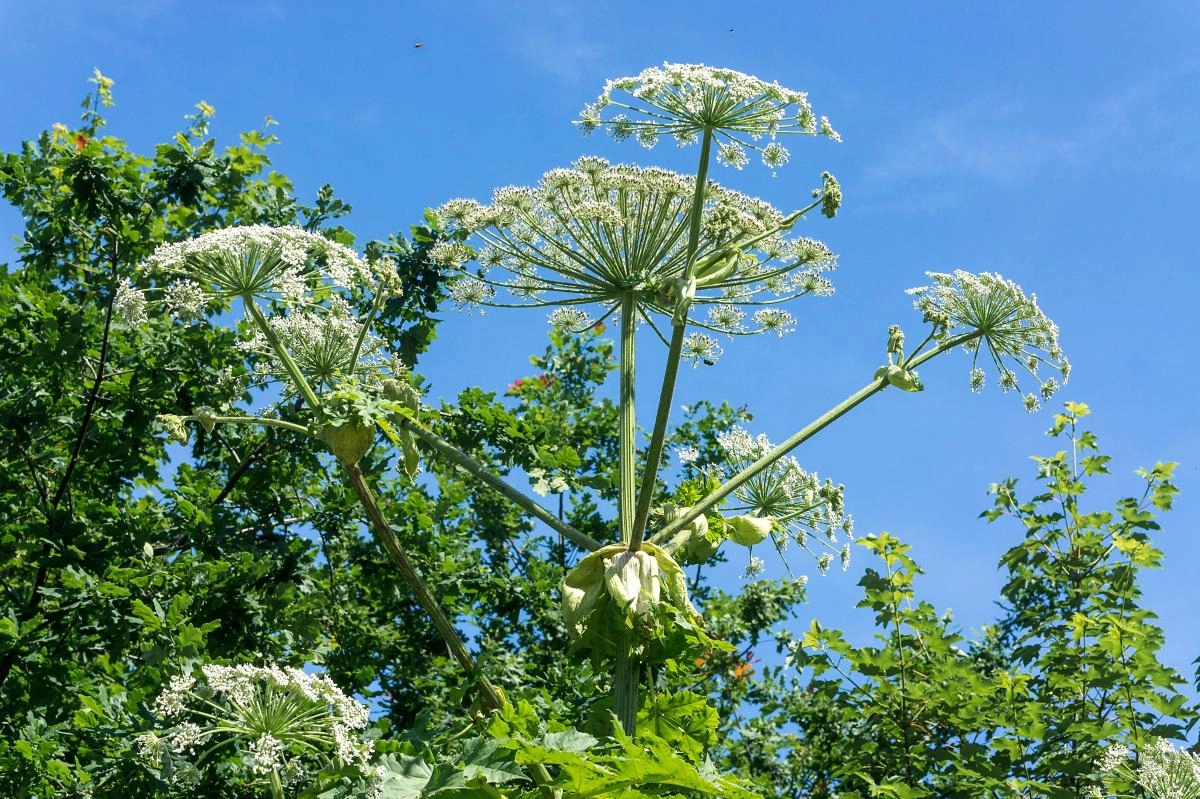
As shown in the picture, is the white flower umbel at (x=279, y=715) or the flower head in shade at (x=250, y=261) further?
the flower head in shade at (x=250, y=261)

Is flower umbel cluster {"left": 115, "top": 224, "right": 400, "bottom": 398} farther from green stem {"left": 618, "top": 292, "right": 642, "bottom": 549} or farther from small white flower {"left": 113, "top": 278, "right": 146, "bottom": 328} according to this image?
green stem {"left": 618, "top": 292, "right": 642, "bottom": 549}

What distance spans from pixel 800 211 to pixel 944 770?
3.69 m

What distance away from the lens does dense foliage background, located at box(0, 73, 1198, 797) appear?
716cm

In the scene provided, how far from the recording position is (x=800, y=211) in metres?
5.55

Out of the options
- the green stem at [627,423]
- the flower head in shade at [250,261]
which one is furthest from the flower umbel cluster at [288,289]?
the green stem at [627,423]

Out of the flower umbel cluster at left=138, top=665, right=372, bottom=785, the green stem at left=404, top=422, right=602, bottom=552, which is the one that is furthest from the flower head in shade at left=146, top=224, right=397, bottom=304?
the flower umbel cluster at left=138, top=665, right=372, bottom=785

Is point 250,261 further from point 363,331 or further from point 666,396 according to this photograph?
point 666,396

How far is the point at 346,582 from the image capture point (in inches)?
425

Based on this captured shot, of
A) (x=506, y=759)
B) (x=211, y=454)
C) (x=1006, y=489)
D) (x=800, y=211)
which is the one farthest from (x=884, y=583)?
(x=211, y=454)

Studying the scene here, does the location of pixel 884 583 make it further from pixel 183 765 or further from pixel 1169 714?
pixel 183 765

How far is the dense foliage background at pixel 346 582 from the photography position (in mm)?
7164

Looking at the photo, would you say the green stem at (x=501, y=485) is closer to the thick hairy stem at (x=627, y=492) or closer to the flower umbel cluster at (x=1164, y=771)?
the thick hairy stem at (x=627, y=492)

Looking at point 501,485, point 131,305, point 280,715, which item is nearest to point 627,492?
point 501,485

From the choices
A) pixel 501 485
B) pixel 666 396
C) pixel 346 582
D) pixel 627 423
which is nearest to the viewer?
pixel 666 396
